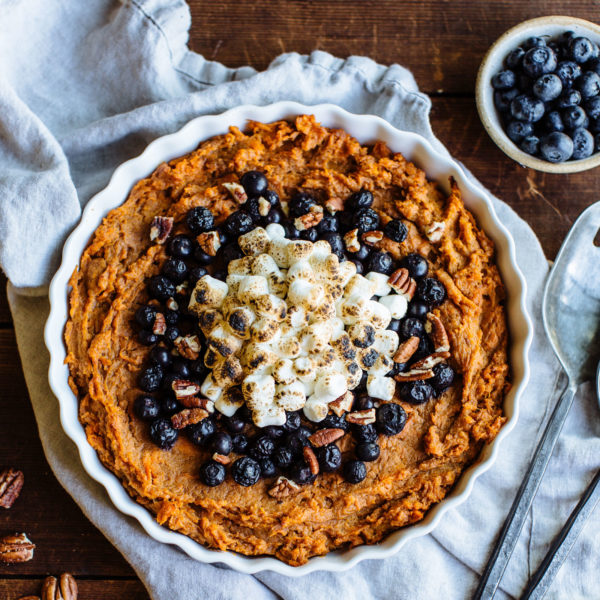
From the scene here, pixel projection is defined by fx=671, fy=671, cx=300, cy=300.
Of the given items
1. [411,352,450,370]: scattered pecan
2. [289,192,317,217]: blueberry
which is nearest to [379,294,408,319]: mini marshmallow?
[411,352,450,370]: scattered pecan

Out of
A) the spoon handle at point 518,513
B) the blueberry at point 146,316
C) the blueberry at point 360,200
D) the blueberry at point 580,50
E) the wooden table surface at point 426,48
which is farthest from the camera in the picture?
the wooden table surface at point 426,48

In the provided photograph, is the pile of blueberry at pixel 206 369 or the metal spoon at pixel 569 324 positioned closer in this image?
the pile of blueberry at pixel 206 369

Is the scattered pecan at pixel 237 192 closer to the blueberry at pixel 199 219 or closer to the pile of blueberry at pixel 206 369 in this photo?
the pile of blueberry at pixel 206 369

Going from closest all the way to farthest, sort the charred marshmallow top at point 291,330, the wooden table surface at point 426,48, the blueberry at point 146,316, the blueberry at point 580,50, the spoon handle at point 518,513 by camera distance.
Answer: the charred marshmallow top at point 291,330
the blueberry at point 146,316
the spoon handle at point 518,513
the blueberry at point 580,50
the wooden table surface at point 426,48

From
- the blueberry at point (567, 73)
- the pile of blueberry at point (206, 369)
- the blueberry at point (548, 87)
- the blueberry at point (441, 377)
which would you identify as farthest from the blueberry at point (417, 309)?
the blueberry at point (567, 73)

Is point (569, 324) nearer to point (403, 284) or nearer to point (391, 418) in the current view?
point (403, 284)

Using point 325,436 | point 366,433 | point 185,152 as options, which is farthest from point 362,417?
point 185,152

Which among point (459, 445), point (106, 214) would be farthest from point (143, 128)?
point (459, 445)
